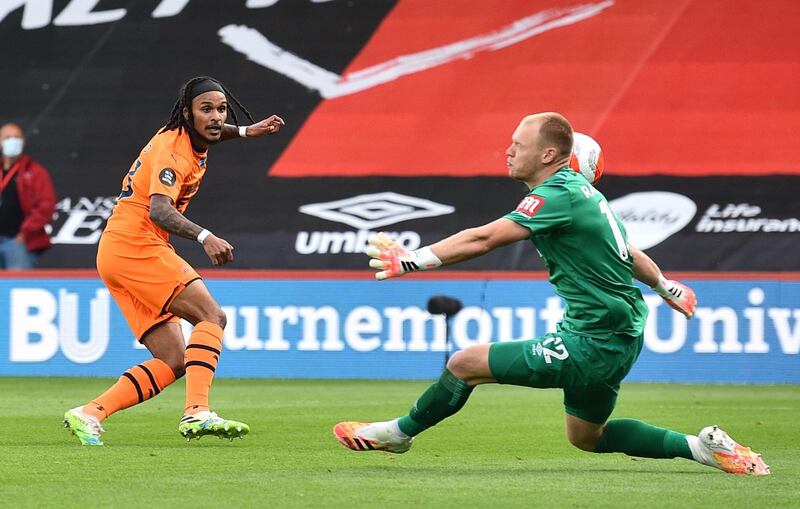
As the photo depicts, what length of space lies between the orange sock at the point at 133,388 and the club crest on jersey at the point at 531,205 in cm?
276

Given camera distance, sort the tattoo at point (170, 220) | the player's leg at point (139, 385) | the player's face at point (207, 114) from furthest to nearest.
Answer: the player's face at point (207, 114)
the player's leg at point (139, 385)
the tattoo at point (170, 220)

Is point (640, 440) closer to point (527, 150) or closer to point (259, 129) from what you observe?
point (527, 150)

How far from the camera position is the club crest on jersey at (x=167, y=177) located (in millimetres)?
8070

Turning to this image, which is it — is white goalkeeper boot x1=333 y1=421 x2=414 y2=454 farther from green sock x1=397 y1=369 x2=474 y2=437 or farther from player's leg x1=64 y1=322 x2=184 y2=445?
player's leg x1=64 y1=322 x2=184 y2=445

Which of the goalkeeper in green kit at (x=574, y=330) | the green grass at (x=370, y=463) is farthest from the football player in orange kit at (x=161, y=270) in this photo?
the goalkeeper in green kit at (x=574, y=330)

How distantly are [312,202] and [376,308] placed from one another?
3.44 meters

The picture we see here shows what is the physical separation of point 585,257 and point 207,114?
8.75ft

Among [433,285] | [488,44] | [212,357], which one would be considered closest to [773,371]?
[433,285]

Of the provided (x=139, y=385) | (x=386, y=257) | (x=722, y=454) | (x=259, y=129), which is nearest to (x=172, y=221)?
(x=139, y=385)

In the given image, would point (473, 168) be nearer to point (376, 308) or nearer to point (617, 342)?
point (376, 308)

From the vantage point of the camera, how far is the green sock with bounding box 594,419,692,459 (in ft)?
22.2

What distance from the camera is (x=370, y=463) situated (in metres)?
7.26

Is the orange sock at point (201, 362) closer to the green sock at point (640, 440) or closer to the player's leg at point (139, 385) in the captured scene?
the player's leg at point (139, 385)

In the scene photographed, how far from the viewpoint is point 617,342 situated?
6.52m
